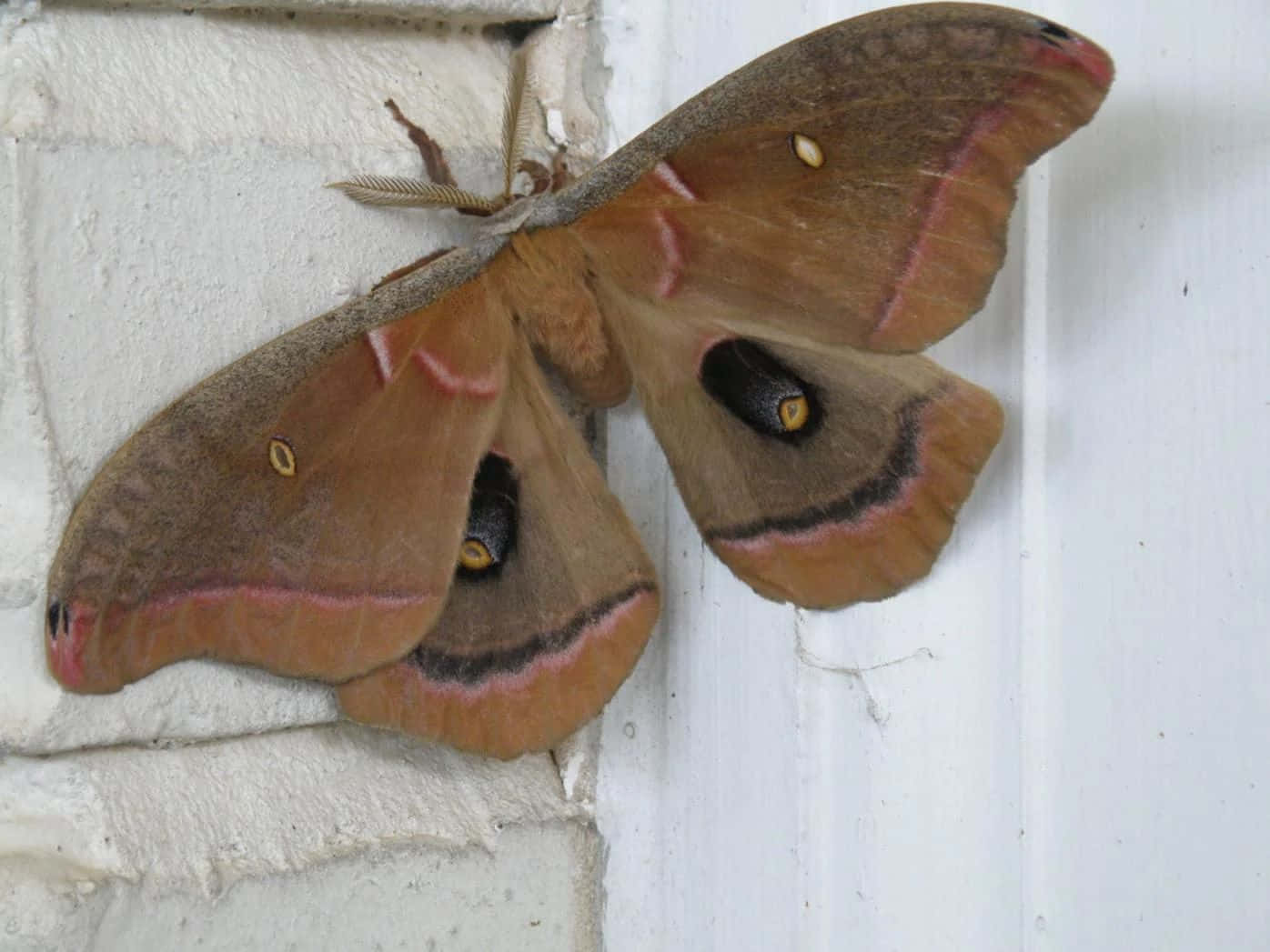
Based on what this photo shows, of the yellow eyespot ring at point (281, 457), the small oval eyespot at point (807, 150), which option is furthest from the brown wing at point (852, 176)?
the yellow eyespot ring at point (281, 457)

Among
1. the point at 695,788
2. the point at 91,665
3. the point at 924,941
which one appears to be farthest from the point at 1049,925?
the point at 91,665

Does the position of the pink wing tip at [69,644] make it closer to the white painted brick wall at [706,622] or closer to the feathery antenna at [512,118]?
the white painted brick wall at [706,622]

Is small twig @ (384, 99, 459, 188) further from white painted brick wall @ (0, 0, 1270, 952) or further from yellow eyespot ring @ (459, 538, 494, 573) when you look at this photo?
yellow eyespot ring @ (459, 538, 494, 573)

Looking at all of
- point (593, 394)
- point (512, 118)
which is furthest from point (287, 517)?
point (512, 118)

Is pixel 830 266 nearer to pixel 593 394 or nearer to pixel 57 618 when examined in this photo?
pixel 593 394

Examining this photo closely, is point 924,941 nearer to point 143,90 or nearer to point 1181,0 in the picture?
point 1181,0

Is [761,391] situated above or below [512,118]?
below
